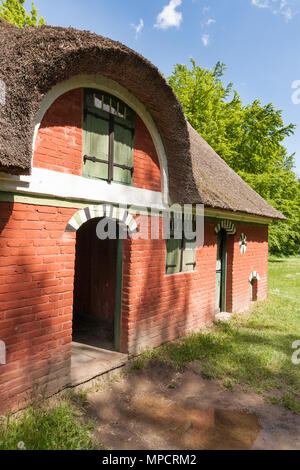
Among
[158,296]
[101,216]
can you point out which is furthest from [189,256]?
[101,216]

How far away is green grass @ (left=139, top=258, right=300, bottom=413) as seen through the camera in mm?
4973

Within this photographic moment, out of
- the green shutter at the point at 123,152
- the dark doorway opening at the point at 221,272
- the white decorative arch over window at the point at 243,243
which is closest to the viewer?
the green shutter at the point at 123,152

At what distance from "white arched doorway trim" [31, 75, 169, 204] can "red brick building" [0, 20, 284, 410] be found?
0.06 ft

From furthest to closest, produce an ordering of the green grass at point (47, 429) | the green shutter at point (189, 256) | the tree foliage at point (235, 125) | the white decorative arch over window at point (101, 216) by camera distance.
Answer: the tree foliage at point (235, 125)
the green shutter at point (189, 256)
the white decorative arch over window at point (101, 216)
the green grass at point (47, 429)

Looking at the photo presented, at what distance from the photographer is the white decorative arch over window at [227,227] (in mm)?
8144

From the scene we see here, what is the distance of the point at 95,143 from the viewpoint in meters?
4.61

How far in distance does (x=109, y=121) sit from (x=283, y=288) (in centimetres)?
1242

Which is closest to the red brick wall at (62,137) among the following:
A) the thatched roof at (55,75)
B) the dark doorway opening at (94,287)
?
the thatched roof at (55,75)

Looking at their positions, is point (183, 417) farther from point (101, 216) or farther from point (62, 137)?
point (62, 137)

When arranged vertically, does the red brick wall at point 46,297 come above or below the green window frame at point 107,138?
below

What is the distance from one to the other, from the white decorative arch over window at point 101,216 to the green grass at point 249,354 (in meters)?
2.42

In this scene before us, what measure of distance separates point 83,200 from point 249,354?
4335 mm

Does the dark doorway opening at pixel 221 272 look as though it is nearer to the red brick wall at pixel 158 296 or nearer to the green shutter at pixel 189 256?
the red brick wall at pixel 158 296
